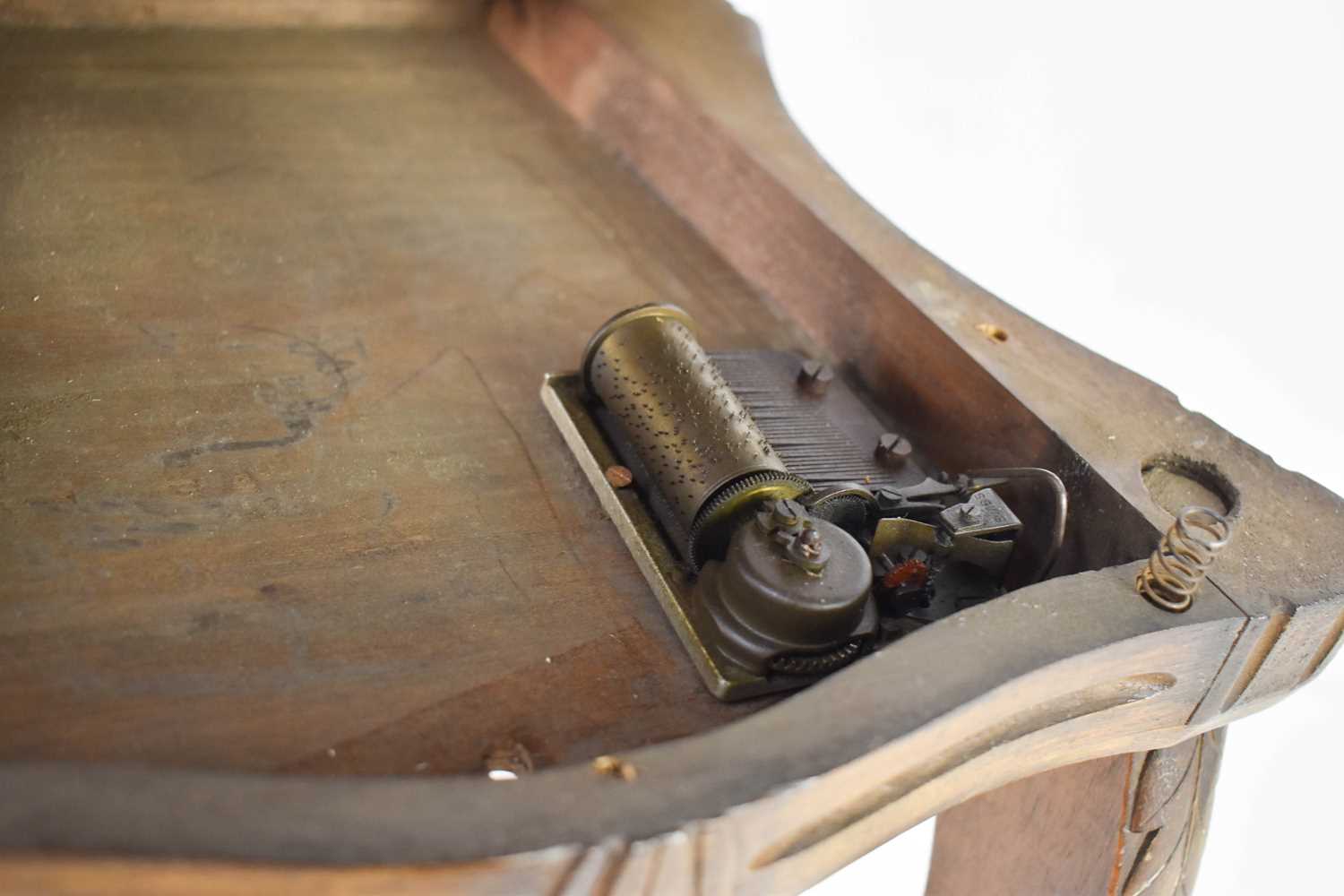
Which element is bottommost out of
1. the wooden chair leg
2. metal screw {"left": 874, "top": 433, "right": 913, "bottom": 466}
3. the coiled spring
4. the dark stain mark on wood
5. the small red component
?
the wooden chair leg

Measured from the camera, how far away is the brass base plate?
1.05 m

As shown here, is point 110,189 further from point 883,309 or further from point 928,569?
point 928,569

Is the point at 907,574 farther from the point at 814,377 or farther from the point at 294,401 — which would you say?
the point at 294,401

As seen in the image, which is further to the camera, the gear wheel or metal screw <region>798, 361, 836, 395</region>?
metal screw <region>798, 361, 836, 395</region>

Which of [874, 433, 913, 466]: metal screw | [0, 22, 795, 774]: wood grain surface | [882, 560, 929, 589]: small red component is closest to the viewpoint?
[0, 22, 795, 774]: wood grain surface

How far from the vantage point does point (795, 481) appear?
3.78ft

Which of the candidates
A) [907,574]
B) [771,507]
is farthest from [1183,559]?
[771,507]

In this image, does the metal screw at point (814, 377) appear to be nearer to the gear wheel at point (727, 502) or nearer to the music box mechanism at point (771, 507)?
the music box mechanism at point (771, 507)

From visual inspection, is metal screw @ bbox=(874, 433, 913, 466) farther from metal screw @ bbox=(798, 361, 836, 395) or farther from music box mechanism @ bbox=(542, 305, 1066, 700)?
metal screw @ bbox=(798, 361, 836, 395)

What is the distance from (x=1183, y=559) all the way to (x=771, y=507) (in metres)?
0.34

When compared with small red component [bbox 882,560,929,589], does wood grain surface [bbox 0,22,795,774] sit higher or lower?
lower

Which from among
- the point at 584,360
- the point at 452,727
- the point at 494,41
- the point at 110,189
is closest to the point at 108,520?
the point at 452,727

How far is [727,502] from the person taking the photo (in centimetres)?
113

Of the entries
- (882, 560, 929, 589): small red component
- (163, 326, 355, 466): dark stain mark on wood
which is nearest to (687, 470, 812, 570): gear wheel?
(882, 560, 929, 589): small red component
